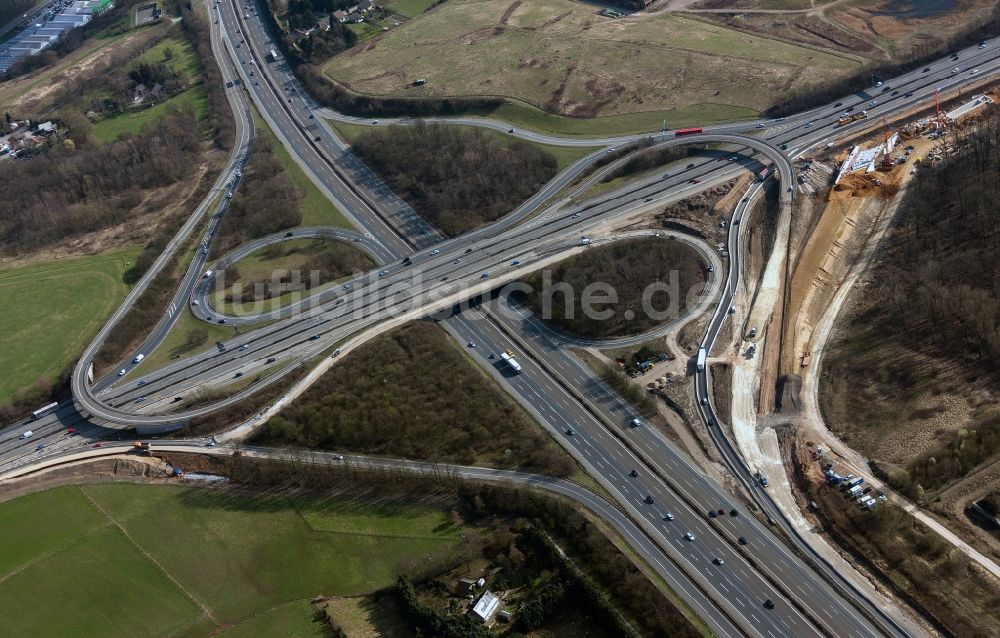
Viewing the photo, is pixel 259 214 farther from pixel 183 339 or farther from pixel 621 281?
Answer: pixel 621 281

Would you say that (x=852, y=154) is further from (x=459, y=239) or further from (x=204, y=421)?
(x=204, y=421)

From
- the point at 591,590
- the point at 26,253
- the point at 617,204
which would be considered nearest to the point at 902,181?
the point at 617,204

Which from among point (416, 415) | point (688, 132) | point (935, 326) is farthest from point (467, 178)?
point (935, 326)

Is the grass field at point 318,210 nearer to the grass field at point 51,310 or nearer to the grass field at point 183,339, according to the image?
the grass field at point 183,339

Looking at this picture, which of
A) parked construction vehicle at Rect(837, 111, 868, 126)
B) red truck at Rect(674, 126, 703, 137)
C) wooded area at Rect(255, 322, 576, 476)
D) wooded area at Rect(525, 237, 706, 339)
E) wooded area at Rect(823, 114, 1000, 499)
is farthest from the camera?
red truck at Rect(674, 126, 703, 137)

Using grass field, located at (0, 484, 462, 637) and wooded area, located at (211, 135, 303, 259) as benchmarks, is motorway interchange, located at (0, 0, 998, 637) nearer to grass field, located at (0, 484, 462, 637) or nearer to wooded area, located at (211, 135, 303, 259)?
wooded area, located at (211, 135, 303, 259)

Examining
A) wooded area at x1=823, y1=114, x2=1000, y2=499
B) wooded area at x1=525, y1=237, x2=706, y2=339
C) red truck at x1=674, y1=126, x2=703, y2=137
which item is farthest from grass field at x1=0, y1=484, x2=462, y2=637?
red truck at x1=674, y1=126, x2=703, y2=137
